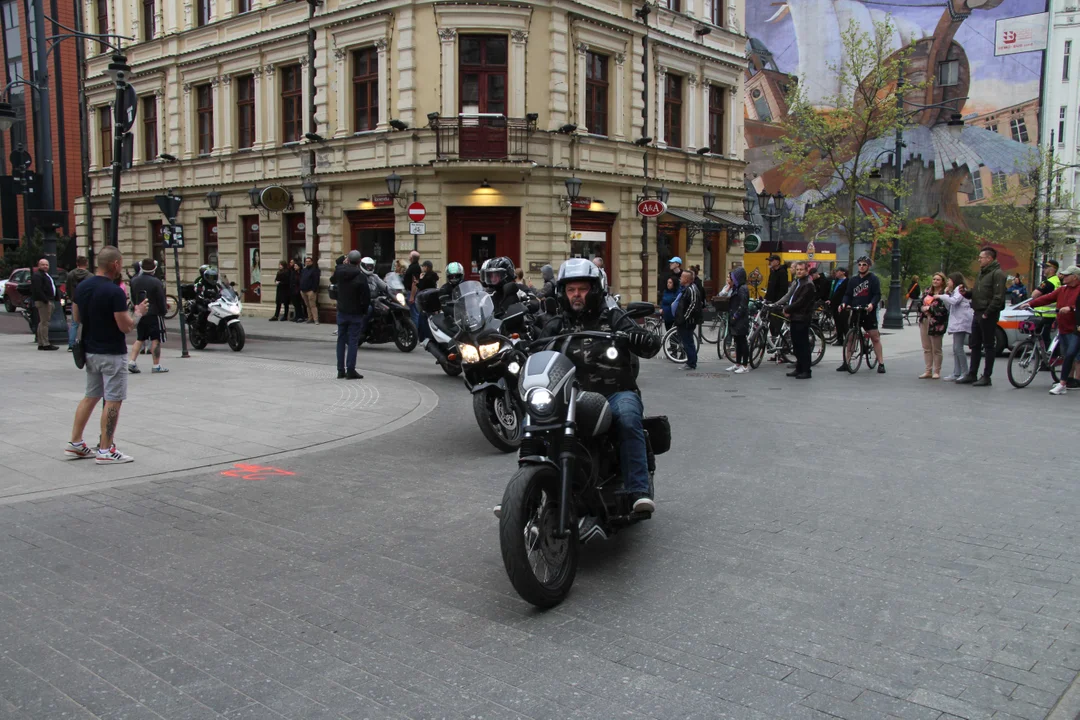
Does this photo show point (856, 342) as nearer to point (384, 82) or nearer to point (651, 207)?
point (651, 207)

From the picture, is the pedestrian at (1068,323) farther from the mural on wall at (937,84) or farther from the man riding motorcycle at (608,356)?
the mural on wall at (937,84)

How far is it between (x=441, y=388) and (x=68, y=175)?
42914 millimetres

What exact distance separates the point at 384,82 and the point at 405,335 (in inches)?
380

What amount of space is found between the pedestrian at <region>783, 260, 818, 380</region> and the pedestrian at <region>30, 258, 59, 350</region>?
45.6 feet

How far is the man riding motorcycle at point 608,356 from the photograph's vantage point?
508 cm

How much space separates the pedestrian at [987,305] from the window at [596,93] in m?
14.8

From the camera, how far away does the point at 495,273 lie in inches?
483

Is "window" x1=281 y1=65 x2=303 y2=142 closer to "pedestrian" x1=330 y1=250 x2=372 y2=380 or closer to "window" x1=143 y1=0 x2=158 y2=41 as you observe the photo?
"window" x1=143 y1=0 x2=158 y2=41

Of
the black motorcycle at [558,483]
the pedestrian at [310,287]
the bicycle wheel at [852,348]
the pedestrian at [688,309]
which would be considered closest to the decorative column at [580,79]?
the pedestrian at [310,287]

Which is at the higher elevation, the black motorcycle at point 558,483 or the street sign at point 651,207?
the street sign at point 651,207

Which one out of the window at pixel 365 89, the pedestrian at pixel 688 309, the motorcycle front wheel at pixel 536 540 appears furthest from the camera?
the window at pixel 365 89

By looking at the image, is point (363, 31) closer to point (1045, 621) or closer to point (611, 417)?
point (611, 417)

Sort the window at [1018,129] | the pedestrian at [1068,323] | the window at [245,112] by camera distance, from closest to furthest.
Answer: the pedestrian at [1068,323] → the window at [245,112] → the window at [1018,129]

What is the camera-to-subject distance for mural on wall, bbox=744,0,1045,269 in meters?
60.9
